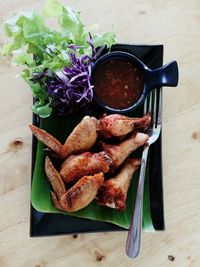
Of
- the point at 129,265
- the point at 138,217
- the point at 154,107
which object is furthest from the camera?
the point at 129,265

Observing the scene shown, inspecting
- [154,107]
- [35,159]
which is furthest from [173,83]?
[35,159]

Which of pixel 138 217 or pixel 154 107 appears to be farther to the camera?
pixel 154 107

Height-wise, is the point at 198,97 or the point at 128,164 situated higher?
the point at 198,97

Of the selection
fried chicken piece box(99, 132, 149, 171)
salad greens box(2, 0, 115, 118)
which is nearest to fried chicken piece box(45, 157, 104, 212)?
fried chicken piece box(99, 132, 149, 171)

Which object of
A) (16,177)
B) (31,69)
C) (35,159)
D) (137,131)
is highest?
(31,69)

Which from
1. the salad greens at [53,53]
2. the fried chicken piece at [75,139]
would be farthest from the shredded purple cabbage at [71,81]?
the fried chicken piece at [75,139]

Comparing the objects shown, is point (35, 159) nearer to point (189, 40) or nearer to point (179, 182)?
point (179, 182)

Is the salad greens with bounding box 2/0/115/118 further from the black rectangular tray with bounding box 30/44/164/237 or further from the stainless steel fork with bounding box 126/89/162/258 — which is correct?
the stainless steel fork with bounding box 126/89/162/258

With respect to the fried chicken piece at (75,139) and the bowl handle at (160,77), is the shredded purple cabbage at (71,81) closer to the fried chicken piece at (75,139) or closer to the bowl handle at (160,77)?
the fried chicken piece at (75,139)
